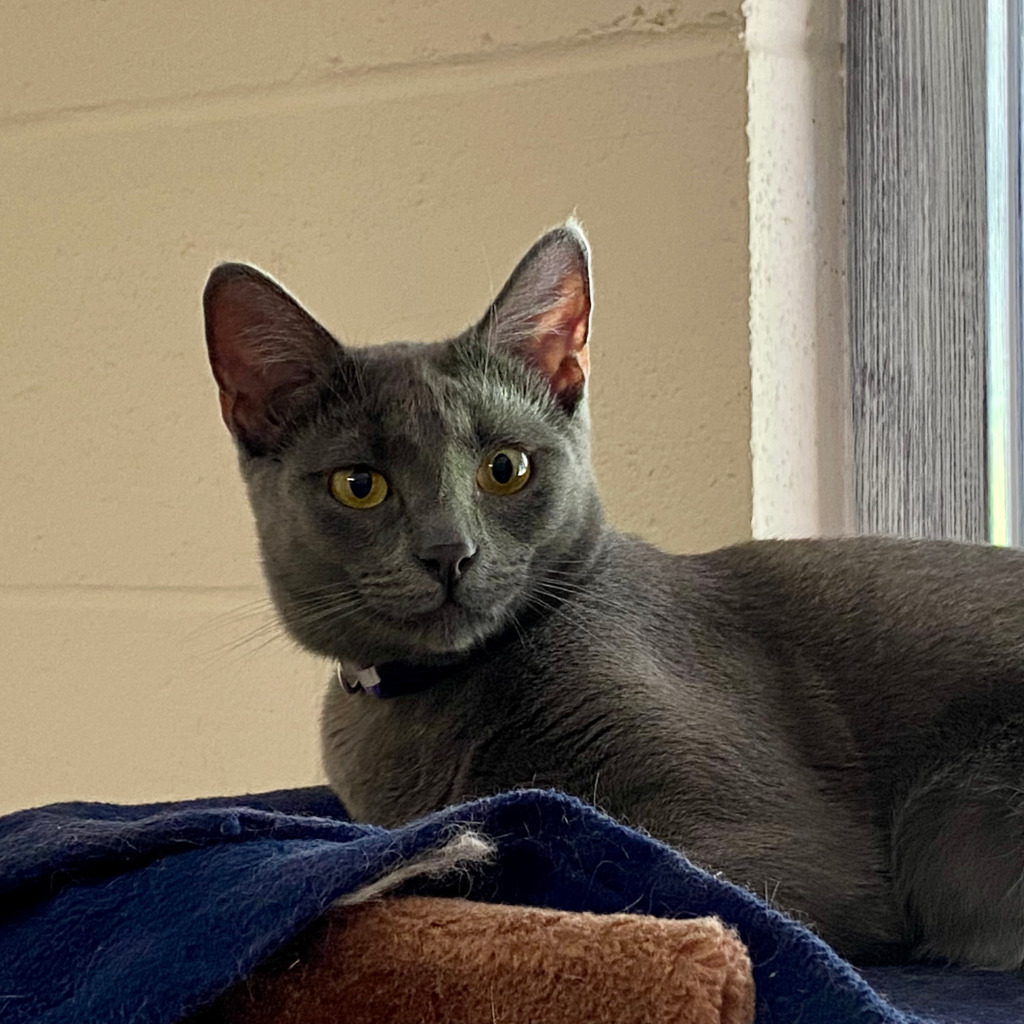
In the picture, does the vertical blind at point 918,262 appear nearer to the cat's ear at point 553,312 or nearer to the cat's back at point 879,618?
the cat's back at point 879,618

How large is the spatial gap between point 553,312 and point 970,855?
0.48m

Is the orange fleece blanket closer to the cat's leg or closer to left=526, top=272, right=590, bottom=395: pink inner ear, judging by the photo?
the cat's leg

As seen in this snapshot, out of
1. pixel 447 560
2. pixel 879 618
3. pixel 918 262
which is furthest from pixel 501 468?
pixel 918 262

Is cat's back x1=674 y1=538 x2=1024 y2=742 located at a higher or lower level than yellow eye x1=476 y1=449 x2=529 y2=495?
lower

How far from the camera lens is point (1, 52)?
1556 millimetres

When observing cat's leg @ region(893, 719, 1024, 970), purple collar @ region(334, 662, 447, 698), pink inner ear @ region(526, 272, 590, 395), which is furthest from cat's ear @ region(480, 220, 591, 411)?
cat's leg @ region(893, 719, 1024, 970)

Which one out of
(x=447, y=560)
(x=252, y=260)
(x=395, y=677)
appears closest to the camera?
(x=447, y=560)

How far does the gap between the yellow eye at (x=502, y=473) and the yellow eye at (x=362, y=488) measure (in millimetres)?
69

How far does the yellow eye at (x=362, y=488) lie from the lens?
3.09 feet

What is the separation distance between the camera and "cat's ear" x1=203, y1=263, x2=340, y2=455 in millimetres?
970

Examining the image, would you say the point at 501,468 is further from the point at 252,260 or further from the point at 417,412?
the point at 252,260

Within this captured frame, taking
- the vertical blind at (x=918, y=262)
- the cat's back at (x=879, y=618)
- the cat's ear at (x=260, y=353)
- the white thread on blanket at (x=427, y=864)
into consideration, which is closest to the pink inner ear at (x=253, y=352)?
the cat's ear at (x=260, y=353)

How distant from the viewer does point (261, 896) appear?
23.9 inches

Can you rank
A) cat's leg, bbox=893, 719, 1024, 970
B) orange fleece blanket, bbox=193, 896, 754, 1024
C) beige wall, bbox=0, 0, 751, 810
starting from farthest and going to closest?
beige wall, bbox=0, 0, 751, 810
cat's leg, bbox=893, 719, 1024, 970
orange fleece blanket, bbox=193, 896, 754, 1024
